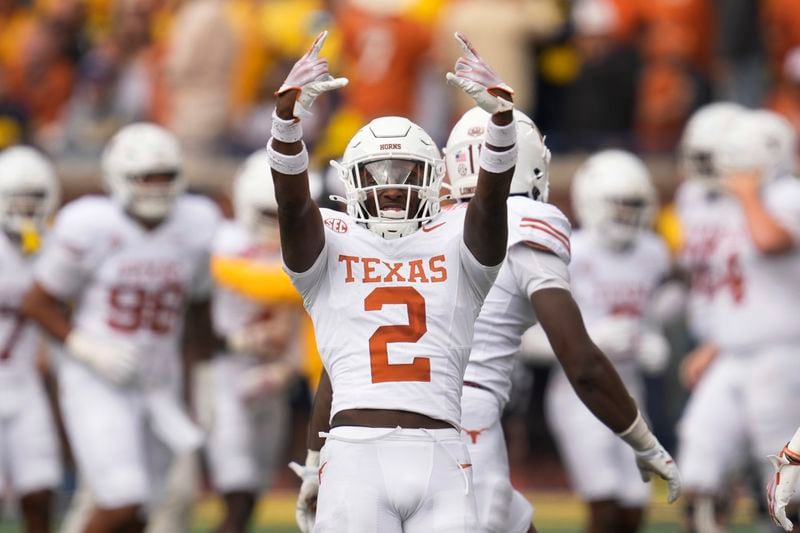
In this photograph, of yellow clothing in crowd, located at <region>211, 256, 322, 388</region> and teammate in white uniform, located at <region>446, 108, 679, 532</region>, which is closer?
teammate in white uniform, located at <region>446, 108, 679, 532</region>

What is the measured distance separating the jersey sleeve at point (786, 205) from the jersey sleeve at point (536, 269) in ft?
9.11

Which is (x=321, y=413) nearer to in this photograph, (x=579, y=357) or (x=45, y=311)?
(x=579, y=357)

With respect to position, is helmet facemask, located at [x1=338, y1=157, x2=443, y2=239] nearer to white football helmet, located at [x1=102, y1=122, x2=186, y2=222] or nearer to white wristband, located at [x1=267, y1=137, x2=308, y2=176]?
white wristband, located at [x1=267, y1=137, x2=308, y2=176]

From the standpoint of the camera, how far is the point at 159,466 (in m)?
8.14

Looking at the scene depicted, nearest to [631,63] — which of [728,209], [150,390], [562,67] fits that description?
[562,67]

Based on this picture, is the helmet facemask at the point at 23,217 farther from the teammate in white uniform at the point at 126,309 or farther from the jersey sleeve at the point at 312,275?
the jersey sleeve at the point at 312,275

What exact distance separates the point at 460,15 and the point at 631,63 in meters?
1.10

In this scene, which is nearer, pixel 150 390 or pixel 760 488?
pixel 150 390

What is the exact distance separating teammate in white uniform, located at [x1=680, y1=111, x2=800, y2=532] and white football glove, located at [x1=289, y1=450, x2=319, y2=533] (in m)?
3.11

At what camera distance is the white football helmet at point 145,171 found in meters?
8.06

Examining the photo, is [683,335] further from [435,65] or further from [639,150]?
[435,65]

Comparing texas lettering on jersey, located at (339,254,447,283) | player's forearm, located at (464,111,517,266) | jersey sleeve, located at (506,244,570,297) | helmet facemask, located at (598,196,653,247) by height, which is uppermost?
player's forearm, located at (464,111,517,266)

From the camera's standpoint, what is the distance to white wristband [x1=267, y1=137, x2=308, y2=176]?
16.6ft

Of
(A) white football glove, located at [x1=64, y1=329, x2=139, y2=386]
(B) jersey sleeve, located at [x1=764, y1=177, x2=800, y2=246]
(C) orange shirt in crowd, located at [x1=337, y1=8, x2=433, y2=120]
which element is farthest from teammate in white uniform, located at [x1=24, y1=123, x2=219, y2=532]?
(C) orange shirt in crowd, located at [x1=337, y1=8, x2=433, y2=120]
